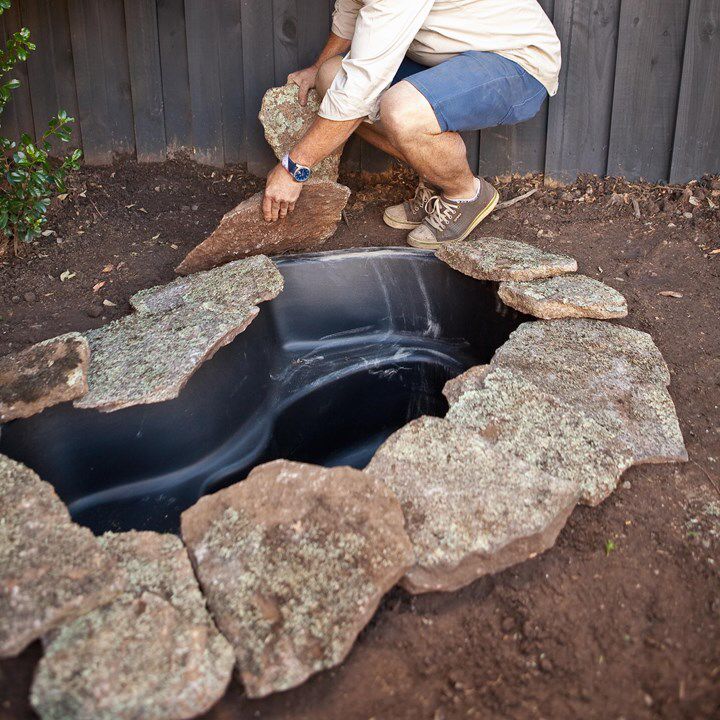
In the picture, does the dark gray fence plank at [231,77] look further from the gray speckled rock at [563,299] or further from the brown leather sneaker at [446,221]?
the gray speckled rock at [563,299]

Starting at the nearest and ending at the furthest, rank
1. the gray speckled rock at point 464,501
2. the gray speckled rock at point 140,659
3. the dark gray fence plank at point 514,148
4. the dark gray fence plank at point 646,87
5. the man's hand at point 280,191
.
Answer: the gray speckled rock at point 140,659 < the gray speckled rock at point 464,501 < the man's hand at point 280,191 < the dark gray fence plank at point 646,87 < the dark gray fence plank at point 514,148

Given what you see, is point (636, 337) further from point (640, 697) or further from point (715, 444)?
point (640, 697)

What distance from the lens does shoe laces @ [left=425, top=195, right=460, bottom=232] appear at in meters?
2.68

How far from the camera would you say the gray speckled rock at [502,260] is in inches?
89.5

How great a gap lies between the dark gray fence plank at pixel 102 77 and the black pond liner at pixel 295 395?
1433 millimetres

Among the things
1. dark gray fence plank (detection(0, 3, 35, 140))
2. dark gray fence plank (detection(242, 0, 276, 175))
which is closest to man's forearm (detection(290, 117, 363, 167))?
dark gray fence plank (detection(242, 0, 276, 175))

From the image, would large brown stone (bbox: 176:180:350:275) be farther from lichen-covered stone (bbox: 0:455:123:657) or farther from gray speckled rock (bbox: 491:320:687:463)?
lichen-covered stone (bbox: 0:455:123:657)

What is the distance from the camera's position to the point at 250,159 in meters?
3.30

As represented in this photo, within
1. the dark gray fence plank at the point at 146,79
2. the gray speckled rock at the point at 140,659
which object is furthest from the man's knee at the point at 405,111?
the gray speckled rock at the point at 140,659

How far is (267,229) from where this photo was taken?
2.52m

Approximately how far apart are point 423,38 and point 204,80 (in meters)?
1.09

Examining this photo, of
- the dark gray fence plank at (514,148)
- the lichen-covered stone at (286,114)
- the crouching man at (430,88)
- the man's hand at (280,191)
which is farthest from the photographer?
the dark gray fence plank at (514,148)

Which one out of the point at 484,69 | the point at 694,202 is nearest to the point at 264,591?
the point at 484,69

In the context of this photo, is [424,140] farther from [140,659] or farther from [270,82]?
[140,659]
